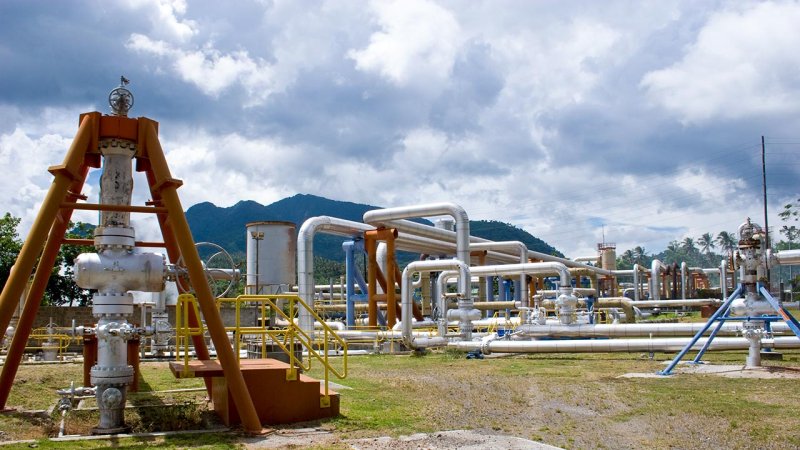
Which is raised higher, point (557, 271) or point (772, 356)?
point (557, 271)

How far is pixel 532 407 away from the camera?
1262cm

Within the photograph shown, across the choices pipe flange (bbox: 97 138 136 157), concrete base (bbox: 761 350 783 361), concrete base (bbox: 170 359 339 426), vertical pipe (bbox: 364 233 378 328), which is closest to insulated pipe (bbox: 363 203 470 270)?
vertical pipe (bbox: 364 233 378 328)

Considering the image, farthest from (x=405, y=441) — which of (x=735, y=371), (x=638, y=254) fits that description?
(x=638, y=254)

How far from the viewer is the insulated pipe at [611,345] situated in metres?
21.0

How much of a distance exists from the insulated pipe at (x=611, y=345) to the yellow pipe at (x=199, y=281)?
14637mm

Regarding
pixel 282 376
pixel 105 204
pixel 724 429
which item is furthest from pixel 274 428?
pixel 724 429

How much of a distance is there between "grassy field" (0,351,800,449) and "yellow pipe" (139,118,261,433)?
21.1 inches

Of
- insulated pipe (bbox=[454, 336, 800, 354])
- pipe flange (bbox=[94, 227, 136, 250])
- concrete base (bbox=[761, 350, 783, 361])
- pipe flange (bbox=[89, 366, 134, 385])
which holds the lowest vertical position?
concrete base (bbox=[761, 350, 783, 361])

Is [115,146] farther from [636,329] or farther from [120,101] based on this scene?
[636,329]

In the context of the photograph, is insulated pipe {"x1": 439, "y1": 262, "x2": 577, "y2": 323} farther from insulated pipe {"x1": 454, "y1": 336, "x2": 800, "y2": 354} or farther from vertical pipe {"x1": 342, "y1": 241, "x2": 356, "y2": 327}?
vertical pipe {"x1": 342, "y1": 241, "x2": 356, "y2": 327}

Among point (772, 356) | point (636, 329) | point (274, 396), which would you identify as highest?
point (274, 396)

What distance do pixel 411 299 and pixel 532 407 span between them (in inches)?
595

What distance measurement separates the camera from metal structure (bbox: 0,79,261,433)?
33.5 ft

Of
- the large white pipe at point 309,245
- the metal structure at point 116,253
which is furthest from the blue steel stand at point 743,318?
the large white pipe at point 309,245
